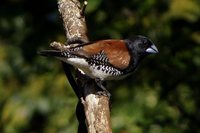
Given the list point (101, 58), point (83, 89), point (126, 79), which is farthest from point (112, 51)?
point (126, 79)

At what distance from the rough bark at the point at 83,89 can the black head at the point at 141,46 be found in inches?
21.0

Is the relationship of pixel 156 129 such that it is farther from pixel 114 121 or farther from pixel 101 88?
pixel 101 88

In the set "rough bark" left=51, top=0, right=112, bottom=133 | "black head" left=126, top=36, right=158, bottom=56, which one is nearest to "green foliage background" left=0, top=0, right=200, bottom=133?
"black head" left=126, top=36, right=158, bottom=56

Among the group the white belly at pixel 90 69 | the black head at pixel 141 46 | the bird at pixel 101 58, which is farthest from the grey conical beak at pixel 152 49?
the white belly at pixel 90 69

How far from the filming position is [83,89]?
486 centimetres

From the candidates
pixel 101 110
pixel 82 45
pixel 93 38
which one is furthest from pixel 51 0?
pixel 101 110

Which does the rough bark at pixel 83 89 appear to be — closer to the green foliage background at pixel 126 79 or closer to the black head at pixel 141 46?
the black head at pixel 141 46

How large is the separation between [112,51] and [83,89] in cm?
46

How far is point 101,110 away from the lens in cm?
457

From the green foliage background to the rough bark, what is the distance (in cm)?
100

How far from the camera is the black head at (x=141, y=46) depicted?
5586 millimetres

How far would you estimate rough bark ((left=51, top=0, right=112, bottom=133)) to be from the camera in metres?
4.47

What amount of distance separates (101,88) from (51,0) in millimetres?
2404

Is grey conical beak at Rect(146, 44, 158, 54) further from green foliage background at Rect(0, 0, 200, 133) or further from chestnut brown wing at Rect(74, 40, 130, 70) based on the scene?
green foliage background at Rect(0, 0, 200, 133)
